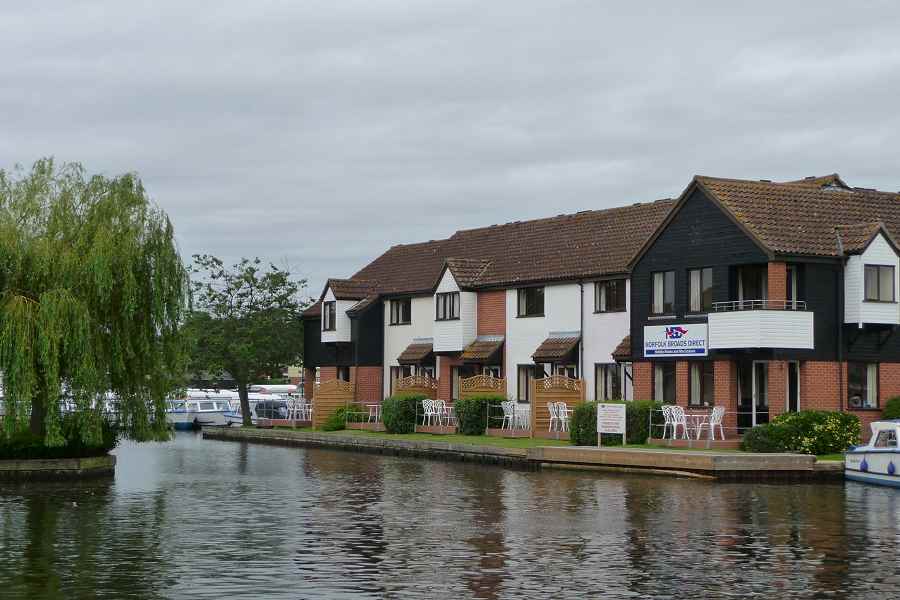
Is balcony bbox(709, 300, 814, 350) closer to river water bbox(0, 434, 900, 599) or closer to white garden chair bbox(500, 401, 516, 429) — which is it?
river water bbox(0, 434, 900, 599)

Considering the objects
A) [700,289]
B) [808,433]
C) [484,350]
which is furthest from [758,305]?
[484,350]

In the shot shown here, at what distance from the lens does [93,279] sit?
3600cm

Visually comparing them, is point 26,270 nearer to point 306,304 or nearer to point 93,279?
point 93,279

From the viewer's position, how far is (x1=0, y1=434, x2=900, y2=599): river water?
19516 mm

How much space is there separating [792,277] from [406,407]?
18.9m

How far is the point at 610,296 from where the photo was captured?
53.7 meters

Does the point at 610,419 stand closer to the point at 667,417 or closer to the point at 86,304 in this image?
the point at 667,417

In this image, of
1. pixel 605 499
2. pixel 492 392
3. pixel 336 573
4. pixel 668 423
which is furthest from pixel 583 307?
pixel 336 573

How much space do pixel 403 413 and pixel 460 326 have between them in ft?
17.1

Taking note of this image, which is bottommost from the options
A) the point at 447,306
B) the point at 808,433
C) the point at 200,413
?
the point at 808,433

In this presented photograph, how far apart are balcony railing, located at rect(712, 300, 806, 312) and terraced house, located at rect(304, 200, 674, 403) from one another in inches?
257

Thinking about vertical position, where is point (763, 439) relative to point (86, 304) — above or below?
below

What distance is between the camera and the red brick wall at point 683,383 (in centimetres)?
4756

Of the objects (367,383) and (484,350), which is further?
(367,383)
